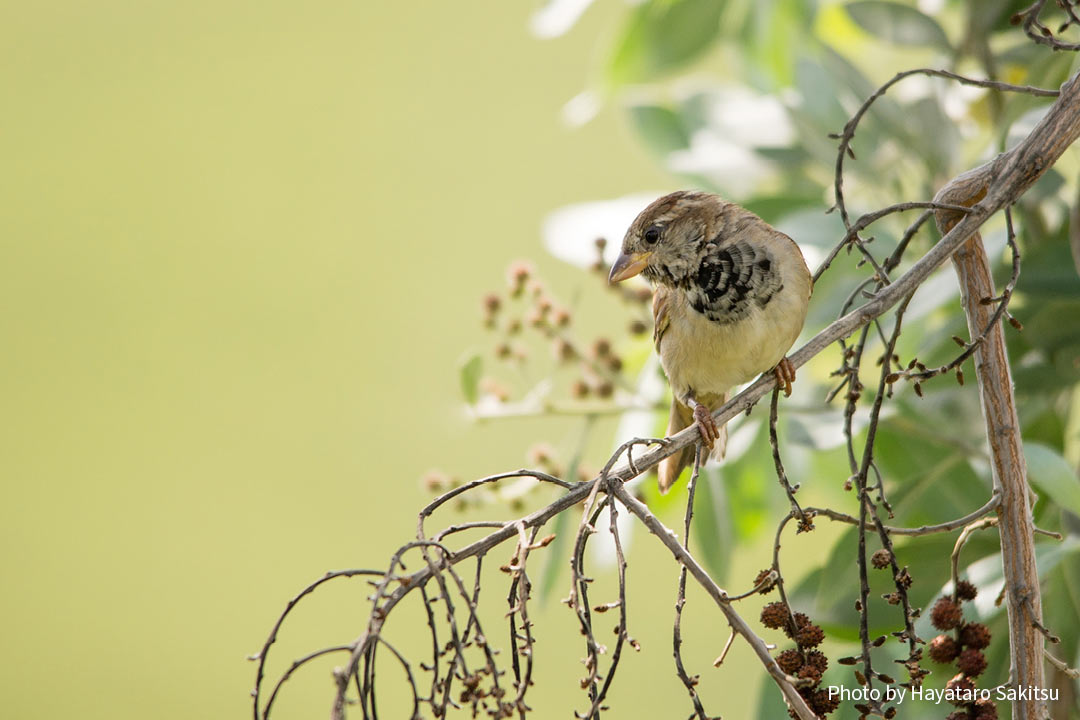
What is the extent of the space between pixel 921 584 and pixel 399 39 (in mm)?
2742

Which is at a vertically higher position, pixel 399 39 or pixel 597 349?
pixel 399 39

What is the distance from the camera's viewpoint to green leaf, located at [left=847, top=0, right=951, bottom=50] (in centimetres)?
142

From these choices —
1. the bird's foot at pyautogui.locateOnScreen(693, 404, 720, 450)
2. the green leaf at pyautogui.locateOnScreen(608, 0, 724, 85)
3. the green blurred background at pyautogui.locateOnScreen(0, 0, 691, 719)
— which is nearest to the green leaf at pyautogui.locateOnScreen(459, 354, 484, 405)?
the bird's foot at pyautogui.locateOnScreen(693, 404, 720, 450)

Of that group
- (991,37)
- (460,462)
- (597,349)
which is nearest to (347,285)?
(460,462)

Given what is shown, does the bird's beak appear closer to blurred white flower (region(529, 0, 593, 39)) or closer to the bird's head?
the bird's head

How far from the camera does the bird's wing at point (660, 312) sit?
1.28 metres

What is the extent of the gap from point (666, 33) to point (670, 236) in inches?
19.3

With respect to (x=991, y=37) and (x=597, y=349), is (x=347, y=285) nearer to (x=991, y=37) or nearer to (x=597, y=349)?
(x=597, y=349)

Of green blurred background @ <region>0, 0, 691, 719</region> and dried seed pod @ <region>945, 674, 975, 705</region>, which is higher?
green blurred background @ <region>0, 0, 691, 719</region>

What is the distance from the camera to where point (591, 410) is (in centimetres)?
148

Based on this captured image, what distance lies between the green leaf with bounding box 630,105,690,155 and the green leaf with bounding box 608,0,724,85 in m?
0.07

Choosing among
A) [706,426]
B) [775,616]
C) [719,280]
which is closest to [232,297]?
[719,280]

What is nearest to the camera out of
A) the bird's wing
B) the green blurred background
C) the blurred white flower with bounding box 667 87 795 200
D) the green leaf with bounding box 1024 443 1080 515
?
the green leaf with bounding box 1024 443 1080 515

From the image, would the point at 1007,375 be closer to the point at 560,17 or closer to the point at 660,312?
the point at 660,312
